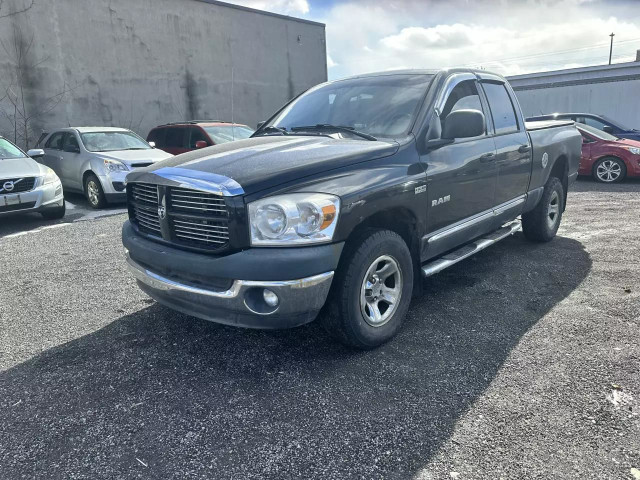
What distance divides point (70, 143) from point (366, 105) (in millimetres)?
8355

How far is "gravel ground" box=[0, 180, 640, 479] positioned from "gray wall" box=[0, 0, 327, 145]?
11.9 metres

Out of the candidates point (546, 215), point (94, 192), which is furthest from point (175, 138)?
point (546, 215)

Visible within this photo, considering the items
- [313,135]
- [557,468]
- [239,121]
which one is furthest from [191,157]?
[239,121]

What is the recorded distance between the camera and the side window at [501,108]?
4.61 m

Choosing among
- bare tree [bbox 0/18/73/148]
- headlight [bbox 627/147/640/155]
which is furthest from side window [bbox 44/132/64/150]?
headlight [bbox 627/147/640/155]

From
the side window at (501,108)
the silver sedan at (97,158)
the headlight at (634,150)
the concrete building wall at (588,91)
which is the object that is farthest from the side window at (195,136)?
the concrete building wall at (588,91)

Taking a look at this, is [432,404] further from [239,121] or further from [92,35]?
[239,121]

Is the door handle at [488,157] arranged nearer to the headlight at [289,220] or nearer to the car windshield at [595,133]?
the headlight at [289,220]

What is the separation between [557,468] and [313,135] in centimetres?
269

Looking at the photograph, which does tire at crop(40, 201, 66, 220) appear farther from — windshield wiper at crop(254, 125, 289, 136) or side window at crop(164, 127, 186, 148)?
windshield wiper at crop(254, 125, 289, 136)

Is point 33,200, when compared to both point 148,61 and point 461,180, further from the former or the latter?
point 148,61

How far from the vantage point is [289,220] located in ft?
8.69

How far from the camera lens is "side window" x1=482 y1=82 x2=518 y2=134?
4605mm

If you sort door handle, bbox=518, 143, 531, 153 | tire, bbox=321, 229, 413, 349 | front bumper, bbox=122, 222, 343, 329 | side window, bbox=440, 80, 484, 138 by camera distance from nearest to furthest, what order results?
1. front bumper, bbox=122, 222, 343, 329
2. tire, bbox=321, 229, 413, 349
3. side window, bbox=440, 80, 484, 138
4. door handle, bbox=518, 143, 531, 153
